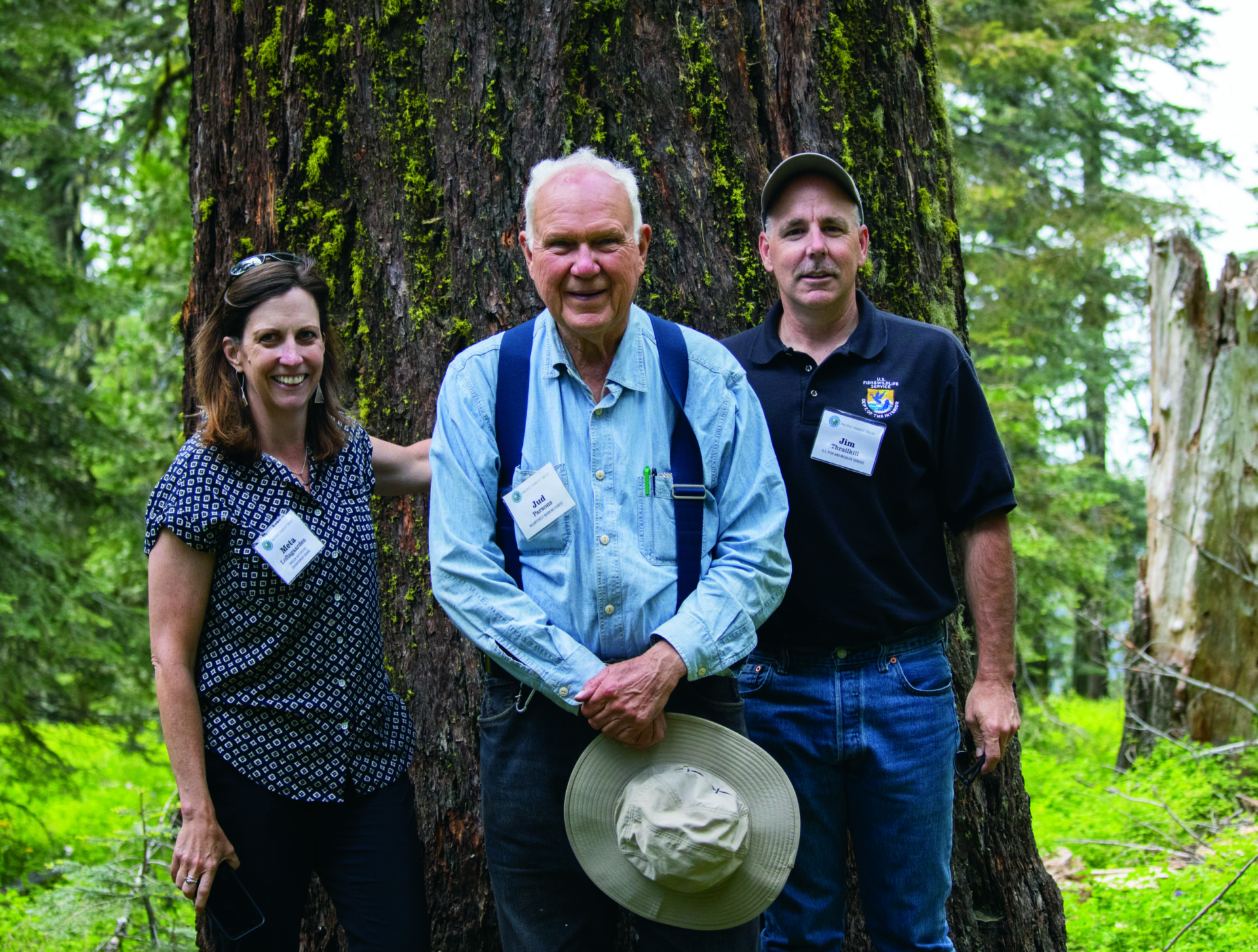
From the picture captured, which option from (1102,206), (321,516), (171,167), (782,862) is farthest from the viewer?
(1102,206)

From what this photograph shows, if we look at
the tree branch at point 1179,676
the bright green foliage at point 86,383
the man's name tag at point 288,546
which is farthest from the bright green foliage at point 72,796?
the tree branch at point 1179,676

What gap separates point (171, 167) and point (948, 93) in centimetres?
915

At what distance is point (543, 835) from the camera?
7.22 ft

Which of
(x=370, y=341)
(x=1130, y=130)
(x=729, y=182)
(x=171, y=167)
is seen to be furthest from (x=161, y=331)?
(x=1130, y=130)

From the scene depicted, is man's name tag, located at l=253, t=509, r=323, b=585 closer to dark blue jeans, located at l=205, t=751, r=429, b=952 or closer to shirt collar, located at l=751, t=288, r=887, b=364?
dark blue jeans, located at l=205, t=751, r=429, b=952

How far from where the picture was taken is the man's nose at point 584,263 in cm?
217

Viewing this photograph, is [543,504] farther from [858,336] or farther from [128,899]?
[128,899]

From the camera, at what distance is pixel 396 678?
10.9 ft

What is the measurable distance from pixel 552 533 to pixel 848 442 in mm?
879

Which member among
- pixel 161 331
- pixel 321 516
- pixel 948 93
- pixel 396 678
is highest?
pixel 948 93

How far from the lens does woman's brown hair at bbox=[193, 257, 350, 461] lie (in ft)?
7.79

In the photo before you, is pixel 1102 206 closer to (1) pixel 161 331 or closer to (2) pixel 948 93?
(2) pixel 948 93

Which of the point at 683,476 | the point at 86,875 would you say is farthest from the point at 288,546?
the point at 86,875

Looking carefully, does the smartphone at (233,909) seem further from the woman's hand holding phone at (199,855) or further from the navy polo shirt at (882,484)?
the navy polo shirt at (882,484)
